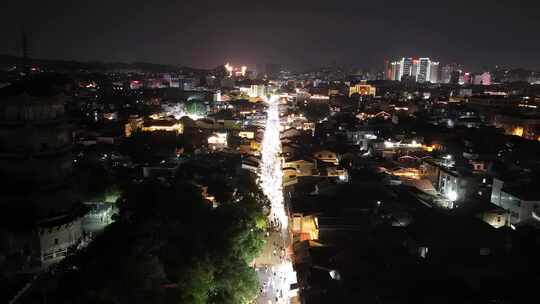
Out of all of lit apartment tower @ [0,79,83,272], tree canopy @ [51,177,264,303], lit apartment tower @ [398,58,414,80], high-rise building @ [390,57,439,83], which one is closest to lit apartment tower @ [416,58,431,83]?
→ high-rise building @ [390,57,439,83]

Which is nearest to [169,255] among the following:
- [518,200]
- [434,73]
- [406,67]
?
[518,200]

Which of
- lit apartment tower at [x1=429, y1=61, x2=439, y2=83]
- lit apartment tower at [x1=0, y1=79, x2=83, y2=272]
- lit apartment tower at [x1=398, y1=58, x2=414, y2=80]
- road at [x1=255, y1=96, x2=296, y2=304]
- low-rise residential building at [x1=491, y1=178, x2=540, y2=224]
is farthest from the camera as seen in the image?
lit apartment tower at [x1=398, y1=58, x2=414, y2=80]

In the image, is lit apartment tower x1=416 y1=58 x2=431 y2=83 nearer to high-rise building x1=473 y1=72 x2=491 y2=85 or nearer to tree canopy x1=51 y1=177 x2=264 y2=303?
high-rise building x1=473 y1=72 x2=491 y2=85

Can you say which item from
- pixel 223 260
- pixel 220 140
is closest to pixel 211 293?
pixel 223 260

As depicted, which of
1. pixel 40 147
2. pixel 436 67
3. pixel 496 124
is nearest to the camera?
pixel 40 147

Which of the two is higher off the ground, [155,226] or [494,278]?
[155,226]

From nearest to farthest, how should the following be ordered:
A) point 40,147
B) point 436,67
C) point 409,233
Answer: point 40,147 → point 409,233 → point 436,67

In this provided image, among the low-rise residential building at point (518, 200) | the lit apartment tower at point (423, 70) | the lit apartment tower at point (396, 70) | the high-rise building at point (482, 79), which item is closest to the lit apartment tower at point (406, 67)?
the lit apartment tower at point (396, 70)

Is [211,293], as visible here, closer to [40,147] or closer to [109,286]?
[109,286]

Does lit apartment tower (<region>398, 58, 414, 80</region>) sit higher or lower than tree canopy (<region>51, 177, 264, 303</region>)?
higher
